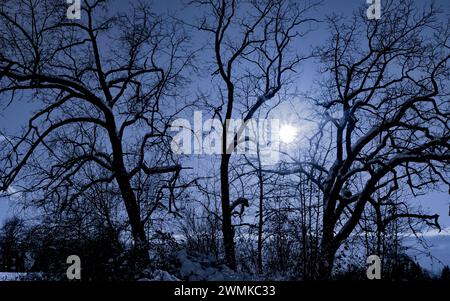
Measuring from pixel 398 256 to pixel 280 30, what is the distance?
959 cm

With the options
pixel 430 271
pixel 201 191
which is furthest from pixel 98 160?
pixel 430 271

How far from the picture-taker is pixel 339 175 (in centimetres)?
1509

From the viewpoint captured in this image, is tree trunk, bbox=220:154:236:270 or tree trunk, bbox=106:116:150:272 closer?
tree trunk, bbox=106:116:150:272

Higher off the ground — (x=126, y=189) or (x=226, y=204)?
(x=126, y=189)

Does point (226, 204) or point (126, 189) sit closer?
point (126, 189)

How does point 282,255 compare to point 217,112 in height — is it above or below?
below

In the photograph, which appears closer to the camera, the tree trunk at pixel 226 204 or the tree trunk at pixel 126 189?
the tree trunk at pixel 126 189

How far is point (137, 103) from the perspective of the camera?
16.5m

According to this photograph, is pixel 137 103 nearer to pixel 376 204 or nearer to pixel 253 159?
pixel 253 159
